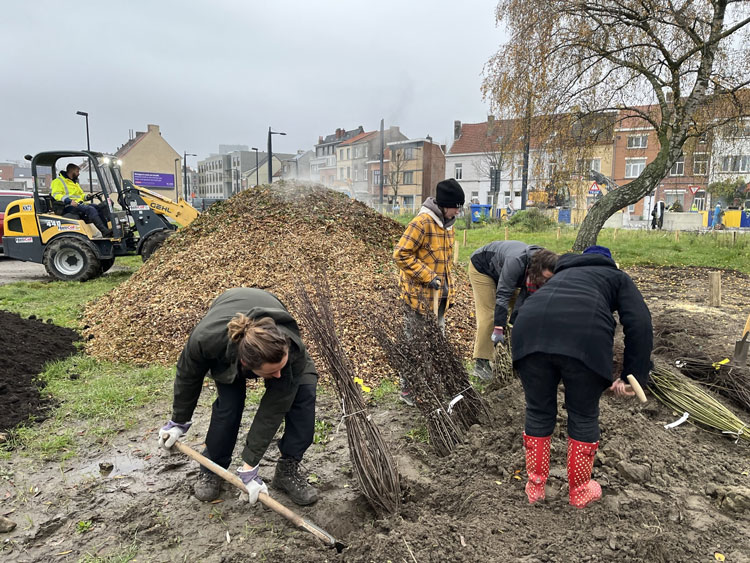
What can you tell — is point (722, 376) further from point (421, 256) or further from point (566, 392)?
point (421, 256)

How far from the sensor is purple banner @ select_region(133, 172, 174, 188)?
47.4m

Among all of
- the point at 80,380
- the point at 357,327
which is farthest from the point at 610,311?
the point at 80,380

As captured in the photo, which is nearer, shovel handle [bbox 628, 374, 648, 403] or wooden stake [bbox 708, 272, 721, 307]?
shovel handle [bbox 628, 374, 648, 403]

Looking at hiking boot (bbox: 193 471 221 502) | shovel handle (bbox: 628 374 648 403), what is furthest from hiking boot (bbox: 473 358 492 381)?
hiking boot (bbox: 193 471 221 502)

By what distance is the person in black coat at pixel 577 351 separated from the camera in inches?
85.4

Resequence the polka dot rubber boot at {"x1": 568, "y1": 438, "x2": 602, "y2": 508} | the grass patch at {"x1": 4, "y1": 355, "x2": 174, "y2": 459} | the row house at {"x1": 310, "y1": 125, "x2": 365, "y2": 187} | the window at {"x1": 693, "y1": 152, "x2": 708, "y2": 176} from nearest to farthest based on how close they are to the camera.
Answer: the polka dot rubber boot at {"x1": 568, "y1": 438, "x2": 602, "y2": 508}
the grass patch at {"x1": 4, "y1": 355, "x2": 174, "y2": 459}
the window at {"x1": 693, "y1": 152, "x2": 708, "y2": 176}
the row house at {"x1": 310, "y1": 125, "x2": 365, "y2": 187}

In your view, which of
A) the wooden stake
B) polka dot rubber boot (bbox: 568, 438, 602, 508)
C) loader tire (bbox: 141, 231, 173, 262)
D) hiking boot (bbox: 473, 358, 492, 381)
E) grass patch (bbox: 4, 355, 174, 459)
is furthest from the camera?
loader tire (bbox: 141, 231, 173, 262)

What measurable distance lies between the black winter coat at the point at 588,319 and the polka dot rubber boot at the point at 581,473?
0.37m

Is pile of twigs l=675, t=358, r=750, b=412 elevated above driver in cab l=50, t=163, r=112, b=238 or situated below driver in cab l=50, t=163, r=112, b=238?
below

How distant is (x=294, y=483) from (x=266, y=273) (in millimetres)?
4133

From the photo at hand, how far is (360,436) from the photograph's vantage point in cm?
273

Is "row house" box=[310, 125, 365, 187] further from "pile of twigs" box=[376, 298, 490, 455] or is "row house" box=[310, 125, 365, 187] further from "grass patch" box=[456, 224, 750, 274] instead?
"pile of twigs" box=[376, 298, 490, 455]

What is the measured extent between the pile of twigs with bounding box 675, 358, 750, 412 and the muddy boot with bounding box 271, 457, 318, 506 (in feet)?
9.76

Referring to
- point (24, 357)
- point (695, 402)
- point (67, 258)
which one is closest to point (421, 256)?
point (695, 402)
